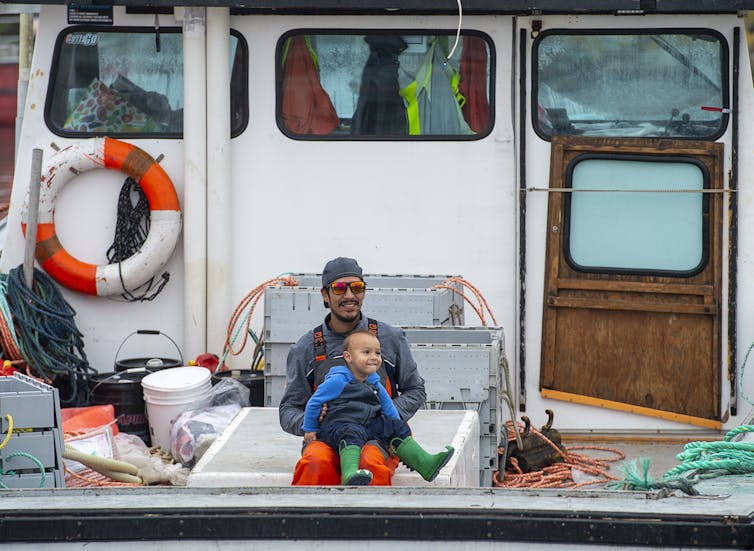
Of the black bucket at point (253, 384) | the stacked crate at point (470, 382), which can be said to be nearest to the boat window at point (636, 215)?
the stacked crate at point (470, 382)

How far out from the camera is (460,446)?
576 centimetres

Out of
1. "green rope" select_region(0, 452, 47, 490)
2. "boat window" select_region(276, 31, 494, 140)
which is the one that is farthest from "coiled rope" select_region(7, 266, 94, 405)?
"green rope" select_region(0, 452, 47, 490)

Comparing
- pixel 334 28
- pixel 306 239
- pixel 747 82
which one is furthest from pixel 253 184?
pixel 747 82

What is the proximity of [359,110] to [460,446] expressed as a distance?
3649 millimetres

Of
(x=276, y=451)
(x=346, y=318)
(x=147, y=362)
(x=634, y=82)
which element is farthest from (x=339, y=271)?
(x=634, y=82)

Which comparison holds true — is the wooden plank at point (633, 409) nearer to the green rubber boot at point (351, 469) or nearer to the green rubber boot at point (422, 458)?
the green rubber boot at point (422, 458)

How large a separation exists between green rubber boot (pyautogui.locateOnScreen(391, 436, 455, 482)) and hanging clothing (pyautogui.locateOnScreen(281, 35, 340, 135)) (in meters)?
4.04

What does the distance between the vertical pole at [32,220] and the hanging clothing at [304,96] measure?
64.8 inches

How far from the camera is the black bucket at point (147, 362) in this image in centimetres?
854

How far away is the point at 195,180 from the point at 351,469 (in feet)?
13.5

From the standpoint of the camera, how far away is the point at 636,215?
28.5 ft

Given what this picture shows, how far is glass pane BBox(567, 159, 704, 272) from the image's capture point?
866 cm

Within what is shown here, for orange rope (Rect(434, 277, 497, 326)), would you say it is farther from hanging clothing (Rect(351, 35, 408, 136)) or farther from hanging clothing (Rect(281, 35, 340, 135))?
hanging clothing (Rect(281, 35, 340, 135))

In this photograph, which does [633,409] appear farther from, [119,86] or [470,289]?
[119,86]
